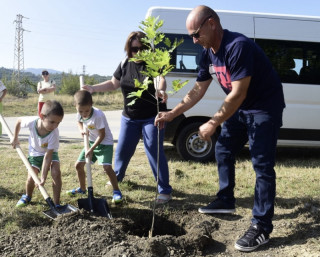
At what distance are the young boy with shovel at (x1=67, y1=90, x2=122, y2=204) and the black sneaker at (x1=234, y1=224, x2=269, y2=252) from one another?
1.59m

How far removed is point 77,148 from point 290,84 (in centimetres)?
454

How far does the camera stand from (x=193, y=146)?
257 inches

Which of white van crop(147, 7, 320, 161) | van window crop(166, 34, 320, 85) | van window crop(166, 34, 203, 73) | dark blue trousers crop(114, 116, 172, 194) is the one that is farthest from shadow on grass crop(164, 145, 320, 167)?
dark blue trousers crop(114, 116, 172, 194)

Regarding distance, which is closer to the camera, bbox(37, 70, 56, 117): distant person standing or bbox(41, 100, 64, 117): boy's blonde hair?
bbox(41, 100, 64, 117): boy's blonde hair

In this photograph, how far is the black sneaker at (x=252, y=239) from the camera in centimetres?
306

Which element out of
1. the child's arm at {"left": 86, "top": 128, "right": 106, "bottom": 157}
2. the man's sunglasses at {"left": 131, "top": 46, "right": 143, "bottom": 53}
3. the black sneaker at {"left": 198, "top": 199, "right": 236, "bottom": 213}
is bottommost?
the black sneaker at {"left": 198, "top": 199, "right": 236, "bottom": 213}

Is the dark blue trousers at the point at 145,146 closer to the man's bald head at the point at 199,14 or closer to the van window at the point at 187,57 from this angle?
the man's bald head at the point at 199,14

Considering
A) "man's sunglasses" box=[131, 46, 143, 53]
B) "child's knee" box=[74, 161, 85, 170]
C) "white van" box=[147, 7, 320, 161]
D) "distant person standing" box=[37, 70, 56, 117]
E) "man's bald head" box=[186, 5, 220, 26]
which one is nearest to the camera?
"man's bald head" box=[186, 5, 220, 26]

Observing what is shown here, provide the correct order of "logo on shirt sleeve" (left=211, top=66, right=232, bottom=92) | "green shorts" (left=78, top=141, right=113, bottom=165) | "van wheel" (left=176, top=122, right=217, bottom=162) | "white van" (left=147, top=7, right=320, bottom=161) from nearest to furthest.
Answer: "logo on shirt sleeve" (left=211, top=66, right=232, bottom=92)
"green shorts" (left=78, top=141, right=113, bottom=165)
"white van" (left=147, top=7, right=320, bottom=161)
"van wheel" (left=176, top=122, right=217, bottom=162)

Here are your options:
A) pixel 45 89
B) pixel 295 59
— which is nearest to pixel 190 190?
pixel 295 59

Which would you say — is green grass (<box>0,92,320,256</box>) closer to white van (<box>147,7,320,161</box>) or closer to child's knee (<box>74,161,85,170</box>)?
child's knee (<box>74,161,85,170</box>)

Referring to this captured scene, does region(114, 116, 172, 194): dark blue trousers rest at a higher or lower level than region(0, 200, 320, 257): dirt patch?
higher

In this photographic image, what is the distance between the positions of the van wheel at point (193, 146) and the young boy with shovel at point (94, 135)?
7.78 feet

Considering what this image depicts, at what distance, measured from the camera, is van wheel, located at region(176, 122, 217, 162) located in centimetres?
643
